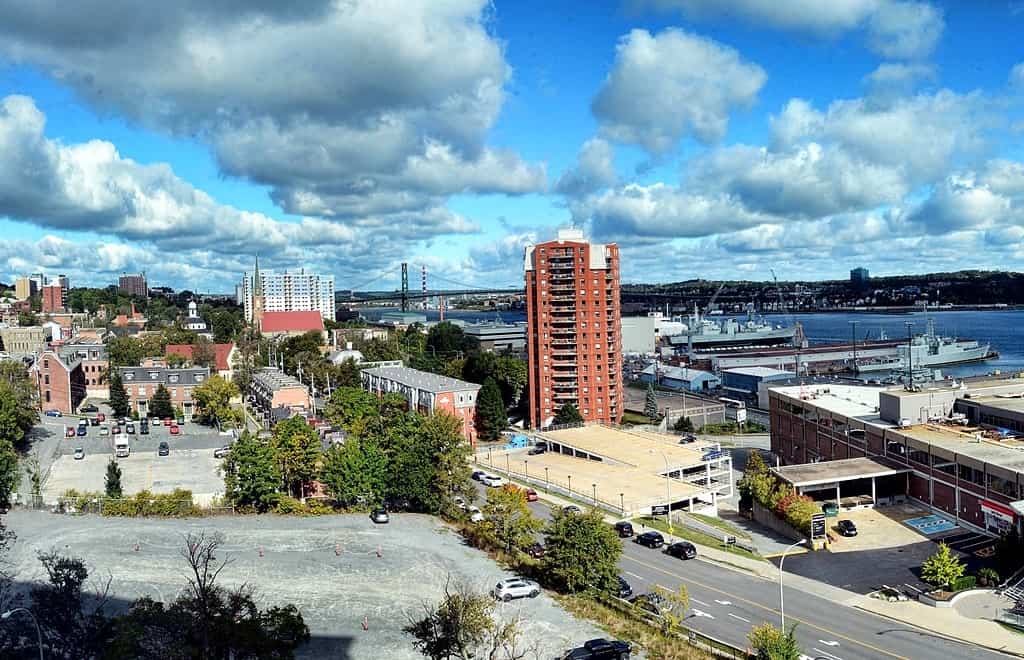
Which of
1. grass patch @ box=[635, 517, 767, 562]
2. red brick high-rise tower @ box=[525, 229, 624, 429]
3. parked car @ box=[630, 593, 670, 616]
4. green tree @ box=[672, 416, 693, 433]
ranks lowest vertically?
green tree @ box=[672, 416, 693, 433]

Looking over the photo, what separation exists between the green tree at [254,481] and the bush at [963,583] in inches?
756

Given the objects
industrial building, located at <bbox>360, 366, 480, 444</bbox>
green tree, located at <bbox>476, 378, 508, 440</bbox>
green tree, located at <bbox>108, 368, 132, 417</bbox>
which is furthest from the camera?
green tree, located at <bbox>108, 368, 132, 417</bbox>

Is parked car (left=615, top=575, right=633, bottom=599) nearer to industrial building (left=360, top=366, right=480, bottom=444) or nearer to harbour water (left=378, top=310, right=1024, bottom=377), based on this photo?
industrial building (left=360, top=366, right=480, bottom=444)

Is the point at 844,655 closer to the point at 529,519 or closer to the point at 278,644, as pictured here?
the point at 529,519

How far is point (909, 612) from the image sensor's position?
1797 cm

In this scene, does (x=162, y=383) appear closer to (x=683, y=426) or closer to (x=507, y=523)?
(x=683, y=426)

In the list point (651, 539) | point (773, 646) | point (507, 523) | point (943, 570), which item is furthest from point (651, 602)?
point (943, 570)

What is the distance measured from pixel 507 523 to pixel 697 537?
21.9 feet

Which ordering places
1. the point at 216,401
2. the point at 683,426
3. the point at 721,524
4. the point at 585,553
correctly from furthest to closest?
the point at 683,426, the point at 216,401, the point at 721,524, the point at 585,553

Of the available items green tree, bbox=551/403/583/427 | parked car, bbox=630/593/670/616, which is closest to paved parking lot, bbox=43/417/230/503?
parked car, bbox=630/593/670/616

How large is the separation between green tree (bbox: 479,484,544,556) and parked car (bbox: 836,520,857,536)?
10.1 metres

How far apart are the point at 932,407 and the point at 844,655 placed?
60.2 ft

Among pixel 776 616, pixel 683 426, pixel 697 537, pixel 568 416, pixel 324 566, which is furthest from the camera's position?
pixel 683 426

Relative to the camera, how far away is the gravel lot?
53.2 ft
